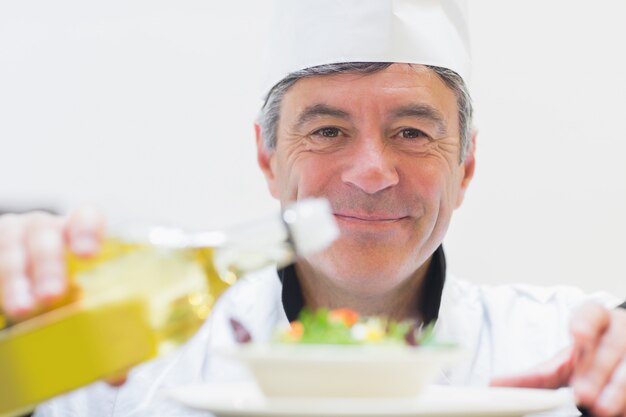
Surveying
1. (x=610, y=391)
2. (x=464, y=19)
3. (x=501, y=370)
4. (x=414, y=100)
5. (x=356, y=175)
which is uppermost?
(x=464, y=19)

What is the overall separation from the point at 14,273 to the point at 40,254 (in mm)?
33

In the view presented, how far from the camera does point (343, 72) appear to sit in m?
1.44

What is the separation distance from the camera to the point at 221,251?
562 millimetres

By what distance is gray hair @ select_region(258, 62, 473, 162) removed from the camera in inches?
57.0

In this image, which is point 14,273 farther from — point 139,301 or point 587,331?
point 587,331

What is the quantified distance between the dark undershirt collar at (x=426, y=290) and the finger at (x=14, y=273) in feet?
3.11

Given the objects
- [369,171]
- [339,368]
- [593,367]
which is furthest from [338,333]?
[369,171]

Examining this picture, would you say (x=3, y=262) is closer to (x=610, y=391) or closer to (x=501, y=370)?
(x=610, y=391)

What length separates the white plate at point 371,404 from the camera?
506 mm

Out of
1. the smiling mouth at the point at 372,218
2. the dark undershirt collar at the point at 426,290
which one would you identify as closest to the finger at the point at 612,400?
the smiling mouth at the point at 372,218

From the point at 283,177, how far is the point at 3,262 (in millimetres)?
996

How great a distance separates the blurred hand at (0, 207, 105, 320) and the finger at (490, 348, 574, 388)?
1.37 ft

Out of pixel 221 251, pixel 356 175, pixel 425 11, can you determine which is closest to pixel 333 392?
pixel 221 251

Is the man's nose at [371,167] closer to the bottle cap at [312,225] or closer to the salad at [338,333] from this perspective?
the salad at [338,333]
